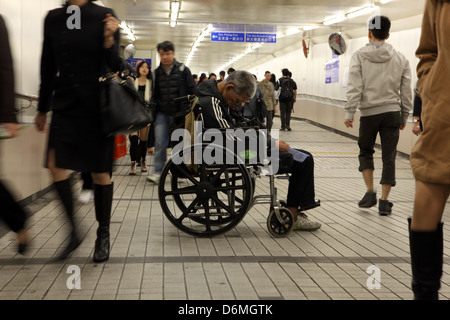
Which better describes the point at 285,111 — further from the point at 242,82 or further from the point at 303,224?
the point at 242,82

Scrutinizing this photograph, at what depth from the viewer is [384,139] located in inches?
236

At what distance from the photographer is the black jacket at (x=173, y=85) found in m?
7.54

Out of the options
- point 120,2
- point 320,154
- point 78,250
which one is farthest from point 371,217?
point 120,2

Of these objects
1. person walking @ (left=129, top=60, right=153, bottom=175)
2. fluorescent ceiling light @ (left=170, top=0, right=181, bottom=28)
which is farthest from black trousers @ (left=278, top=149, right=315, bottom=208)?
fluorescent ceiling light @ (left=170, top=0, right=181, bottom=28)

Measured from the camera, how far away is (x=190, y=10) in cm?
1817

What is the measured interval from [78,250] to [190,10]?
14.9 meters

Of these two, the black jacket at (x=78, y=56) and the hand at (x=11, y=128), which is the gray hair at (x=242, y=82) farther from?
the hand at (x=11, y=128)

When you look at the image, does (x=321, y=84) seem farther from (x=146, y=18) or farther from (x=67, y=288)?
(x=67, y=288)

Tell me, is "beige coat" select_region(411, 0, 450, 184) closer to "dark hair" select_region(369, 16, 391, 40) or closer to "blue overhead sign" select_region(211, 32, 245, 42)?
"dark hair" select_region(369, 16, 391, 40)

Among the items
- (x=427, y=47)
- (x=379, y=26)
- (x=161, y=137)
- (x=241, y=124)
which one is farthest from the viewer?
(x=161, y=137)

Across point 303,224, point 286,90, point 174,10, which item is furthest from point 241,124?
point 174,10

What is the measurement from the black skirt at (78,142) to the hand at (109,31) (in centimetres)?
44

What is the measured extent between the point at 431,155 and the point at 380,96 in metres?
3.75

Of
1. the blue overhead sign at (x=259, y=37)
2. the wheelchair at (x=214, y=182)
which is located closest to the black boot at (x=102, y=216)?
the wheelchair at (x=214, y=182)
